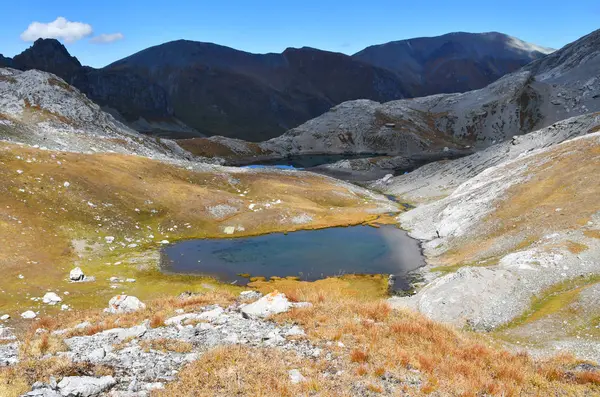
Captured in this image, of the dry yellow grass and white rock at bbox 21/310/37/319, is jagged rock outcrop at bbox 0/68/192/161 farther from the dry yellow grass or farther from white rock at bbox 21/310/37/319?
the dry yellow grass

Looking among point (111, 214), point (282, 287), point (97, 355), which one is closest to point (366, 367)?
point (97, 355)

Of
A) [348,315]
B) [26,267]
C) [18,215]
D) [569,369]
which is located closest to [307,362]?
[348,315]

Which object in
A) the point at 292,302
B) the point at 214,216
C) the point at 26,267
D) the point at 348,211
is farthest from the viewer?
the point at 348,211

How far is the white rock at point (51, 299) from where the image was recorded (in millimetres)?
42375

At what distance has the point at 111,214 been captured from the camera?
241ft

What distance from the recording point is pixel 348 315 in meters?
22.2

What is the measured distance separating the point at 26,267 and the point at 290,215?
51170 mm

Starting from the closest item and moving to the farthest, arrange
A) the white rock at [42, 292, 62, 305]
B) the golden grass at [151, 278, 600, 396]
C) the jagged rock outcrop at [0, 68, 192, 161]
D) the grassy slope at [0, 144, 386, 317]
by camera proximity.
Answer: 1. the golden grass at [151, 278, 600, 396]
2. the white rock at [42, 292, 62, 305]
3. the grassy slope at [0, 144, 386, 317]
4. the jagged rock outcrop at [0, 68, 192, 161]

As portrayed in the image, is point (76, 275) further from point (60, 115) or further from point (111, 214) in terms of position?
point (60, 115)

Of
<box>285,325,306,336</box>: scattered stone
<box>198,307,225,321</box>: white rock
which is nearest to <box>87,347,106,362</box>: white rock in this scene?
<box>198,307,225,321</box>: white rock

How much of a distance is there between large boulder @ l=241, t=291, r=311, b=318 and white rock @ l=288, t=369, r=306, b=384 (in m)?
7.36

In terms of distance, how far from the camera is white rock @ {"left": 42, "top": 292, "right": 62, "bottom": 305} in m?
42.4

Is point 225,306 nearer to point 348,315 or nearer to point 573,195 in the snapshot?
point 348,315

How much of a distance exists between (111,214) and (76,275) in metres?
24.3
